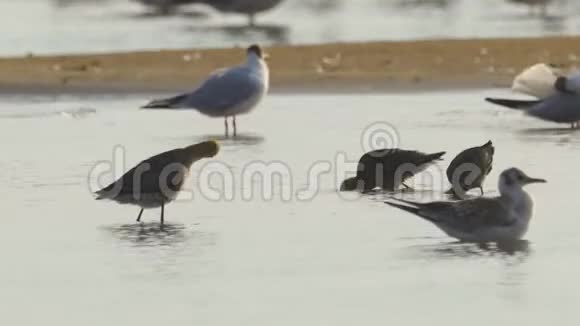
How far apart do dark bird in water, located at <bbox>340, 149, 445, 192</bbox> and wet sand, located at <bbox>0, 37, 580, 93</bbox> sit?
6.35 meters

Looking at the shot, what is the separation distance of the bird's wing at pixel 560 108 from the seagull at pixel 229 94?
2397mm

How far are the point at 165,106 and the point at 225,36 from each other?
30.1 feet

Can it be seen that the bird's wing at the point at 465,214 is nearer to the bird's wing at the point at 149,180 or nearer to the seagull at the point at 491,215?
the seagull at the point at 491,215

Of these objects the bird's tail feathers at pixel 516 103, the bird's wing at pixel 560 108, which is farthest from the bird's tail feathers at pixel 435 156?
the bird's tail feathers at pixel 516 103

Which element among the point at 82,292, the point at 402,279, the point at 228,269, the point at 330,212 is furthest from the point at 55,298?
the point at 330,212

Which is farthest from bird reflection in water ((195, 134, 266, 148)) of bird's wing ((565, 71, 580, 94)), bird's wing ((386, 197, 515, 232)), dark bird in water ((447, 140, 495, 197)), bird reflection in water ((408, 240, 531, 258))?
bird reflection in water ((408, 240, 531, 258))

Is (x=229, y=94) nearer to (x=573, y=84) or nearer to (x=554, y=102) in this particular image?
(x=554, y=102)

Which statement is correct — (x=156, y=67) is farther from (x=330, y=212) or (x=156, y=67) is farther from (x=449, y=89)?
(x=330, y=212)

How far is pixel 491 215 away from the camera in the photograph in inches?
365

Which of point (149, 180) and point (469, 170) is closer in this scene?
point (149, 180)

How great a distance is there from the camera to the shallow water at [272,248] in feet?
24.7

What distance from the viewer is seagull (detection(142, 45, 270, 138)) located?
15.0m

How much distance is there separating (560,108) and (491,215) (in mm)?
5628

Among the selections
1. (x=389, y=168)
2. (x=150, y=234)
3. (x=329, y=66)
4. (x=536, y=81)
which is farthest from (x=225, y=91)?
(x=150, y=234)
